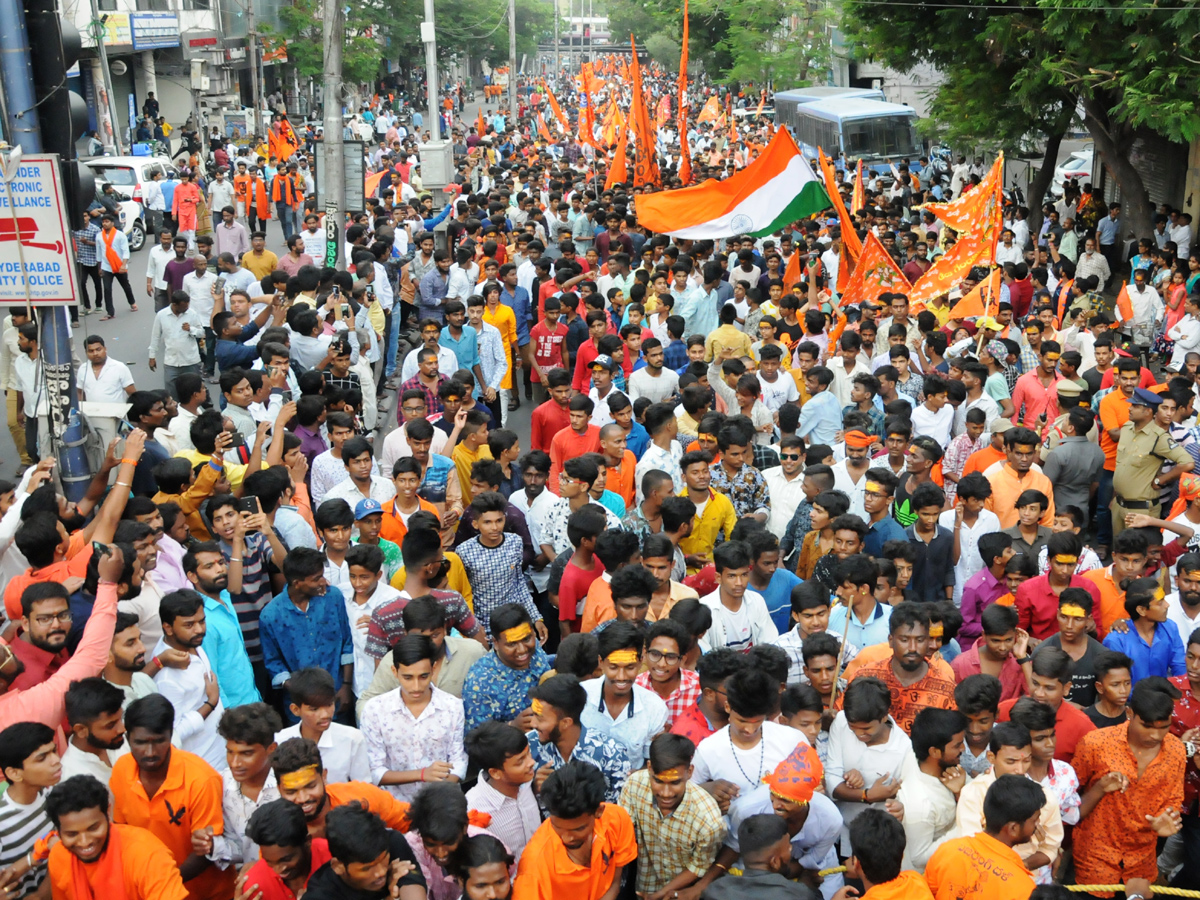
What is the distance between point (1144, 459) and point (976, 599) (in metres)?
2.59

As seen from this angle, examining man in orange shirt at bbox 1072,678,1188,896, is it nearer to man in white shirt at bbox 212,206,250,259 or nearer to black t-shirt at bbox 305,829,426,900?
black t-shirt at bbox 305,829,426,900

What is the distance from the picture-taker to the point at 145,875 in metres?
4.12

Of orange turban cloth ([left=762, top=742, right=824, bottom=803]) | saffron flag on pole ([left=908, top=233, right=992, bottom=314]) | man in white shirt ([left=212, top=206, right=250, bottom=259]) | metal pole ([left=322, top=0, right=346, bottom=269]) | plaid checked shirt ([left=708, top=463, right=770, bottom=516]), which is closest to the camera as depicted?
orange turban cloth ([left=762, top=742, right=824, bottom=803])

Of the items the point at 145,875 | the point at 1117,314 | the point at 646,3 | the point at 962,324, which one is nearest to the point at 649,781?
the point at 145,875

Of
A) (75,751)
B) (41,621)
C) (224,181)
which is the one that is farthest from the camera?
(224,181)

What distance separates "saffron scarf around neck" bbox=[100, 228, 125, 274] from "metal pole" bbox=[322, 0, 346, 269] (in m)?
3.55

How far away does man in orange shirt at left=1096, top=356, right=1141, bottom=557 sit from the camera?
29.9 feet

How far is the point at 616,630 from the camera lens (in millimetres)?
5234

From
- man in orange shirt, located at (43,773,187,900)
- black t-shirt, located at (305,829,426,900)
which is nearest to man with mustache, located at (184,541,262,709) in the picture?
man in orange shirt, located at (43,773,187,900)

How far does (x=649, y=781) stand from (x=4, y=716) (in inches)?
93.6

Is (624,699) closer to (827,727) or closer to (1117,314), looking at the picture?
(827,727)

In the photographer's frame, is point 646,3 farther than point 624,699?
Yes

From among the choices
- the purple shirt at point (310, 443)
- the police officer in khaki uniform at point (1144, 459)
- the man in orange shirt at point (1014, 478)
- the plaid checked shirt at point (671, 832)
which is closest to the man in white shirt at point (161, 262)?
the purple shirt at point (310, 443)

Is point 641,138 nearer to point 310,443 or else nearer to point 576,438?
point 576,438
